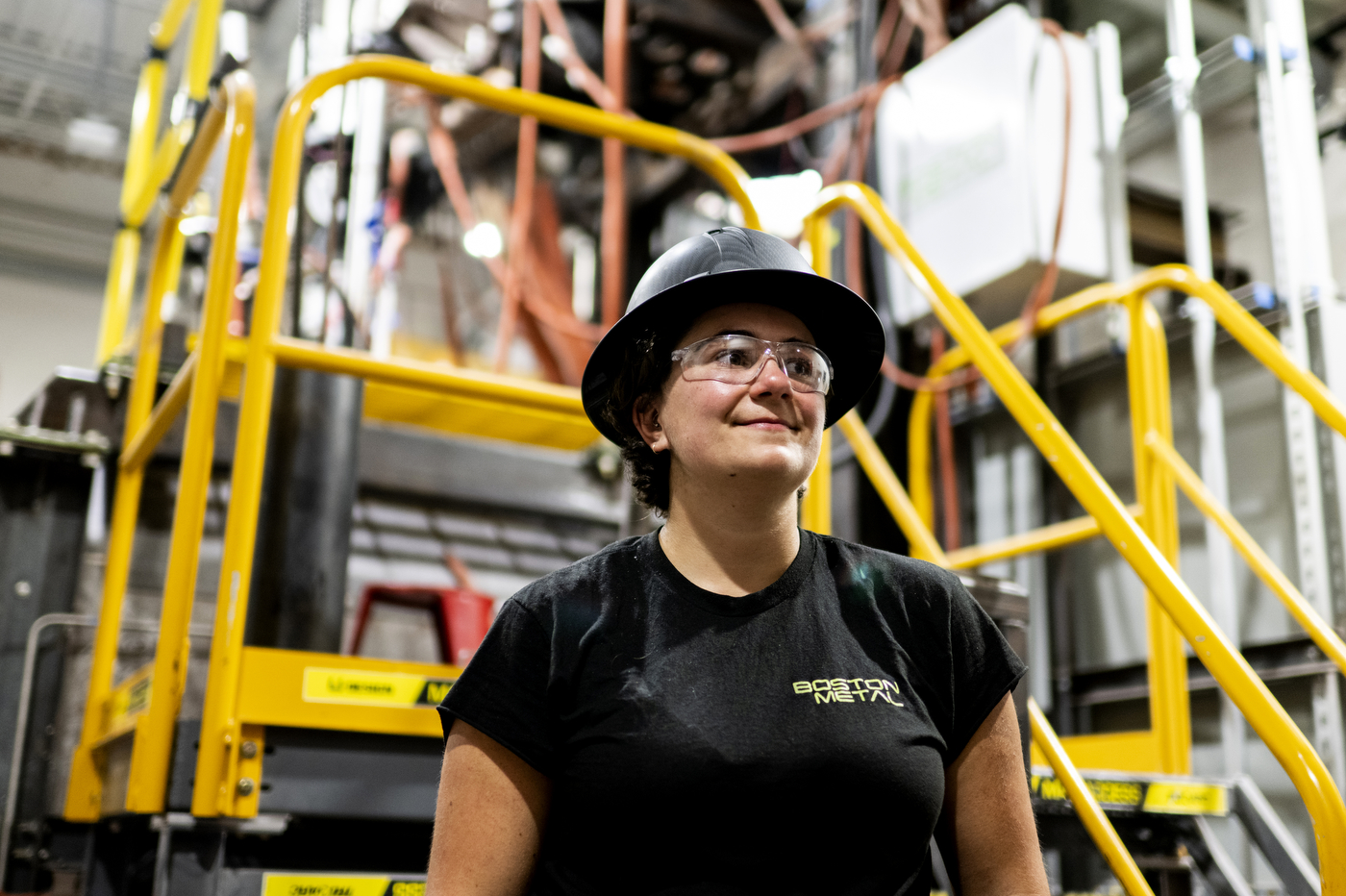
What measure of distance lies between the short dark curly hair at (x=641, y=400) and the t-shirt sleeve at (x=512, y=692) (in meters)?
0.33

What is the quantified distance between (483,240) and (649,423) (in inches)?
207

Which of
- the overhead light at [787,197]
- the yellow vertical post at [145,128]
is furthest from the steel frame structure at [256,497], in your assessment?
the overhead light at [787,197]

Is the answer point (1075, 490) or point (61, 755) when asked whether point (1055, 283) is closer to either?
point (1075, 490)

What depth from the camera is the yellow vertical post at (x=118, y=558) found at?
2992 mm

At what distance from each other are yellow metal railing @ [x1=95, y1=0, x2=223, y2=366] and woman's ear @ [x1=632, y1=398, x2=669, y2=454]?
277 centimetres

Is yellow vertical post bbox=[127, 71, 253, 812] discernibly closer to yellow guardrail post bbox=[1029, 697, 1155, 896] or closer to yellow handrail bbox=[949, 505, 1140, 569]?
yellow guardrail post bbox=[1029, 697, 1155, 896]

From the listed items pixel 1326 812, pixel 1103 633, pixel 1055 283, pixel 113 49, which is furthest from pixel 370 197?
pixel 113 49

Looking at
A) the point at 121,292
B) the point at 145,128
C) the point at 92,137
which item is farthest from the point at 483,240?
the point at 92,137

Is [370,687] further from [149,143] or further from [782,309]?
[149,143]

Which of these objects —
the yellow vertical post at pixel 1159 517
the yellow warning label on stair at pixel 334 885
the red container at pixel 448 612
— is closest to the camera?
the yellow warning label on stair at pixel 334 885

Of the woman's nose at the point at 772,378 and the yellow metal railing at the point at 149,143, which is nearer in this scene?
the woman's nose at the point at 772,378

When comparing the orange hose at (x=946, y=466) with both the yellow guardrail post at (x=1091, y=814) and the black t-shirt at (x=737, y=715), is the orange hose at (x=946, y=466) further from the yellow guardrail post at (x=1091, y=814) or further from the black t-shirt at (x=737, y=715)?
the black t-shirt at (x=737, y=715)

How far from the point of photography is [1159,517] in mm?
3393

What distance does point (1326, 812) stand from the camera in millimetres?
1919
